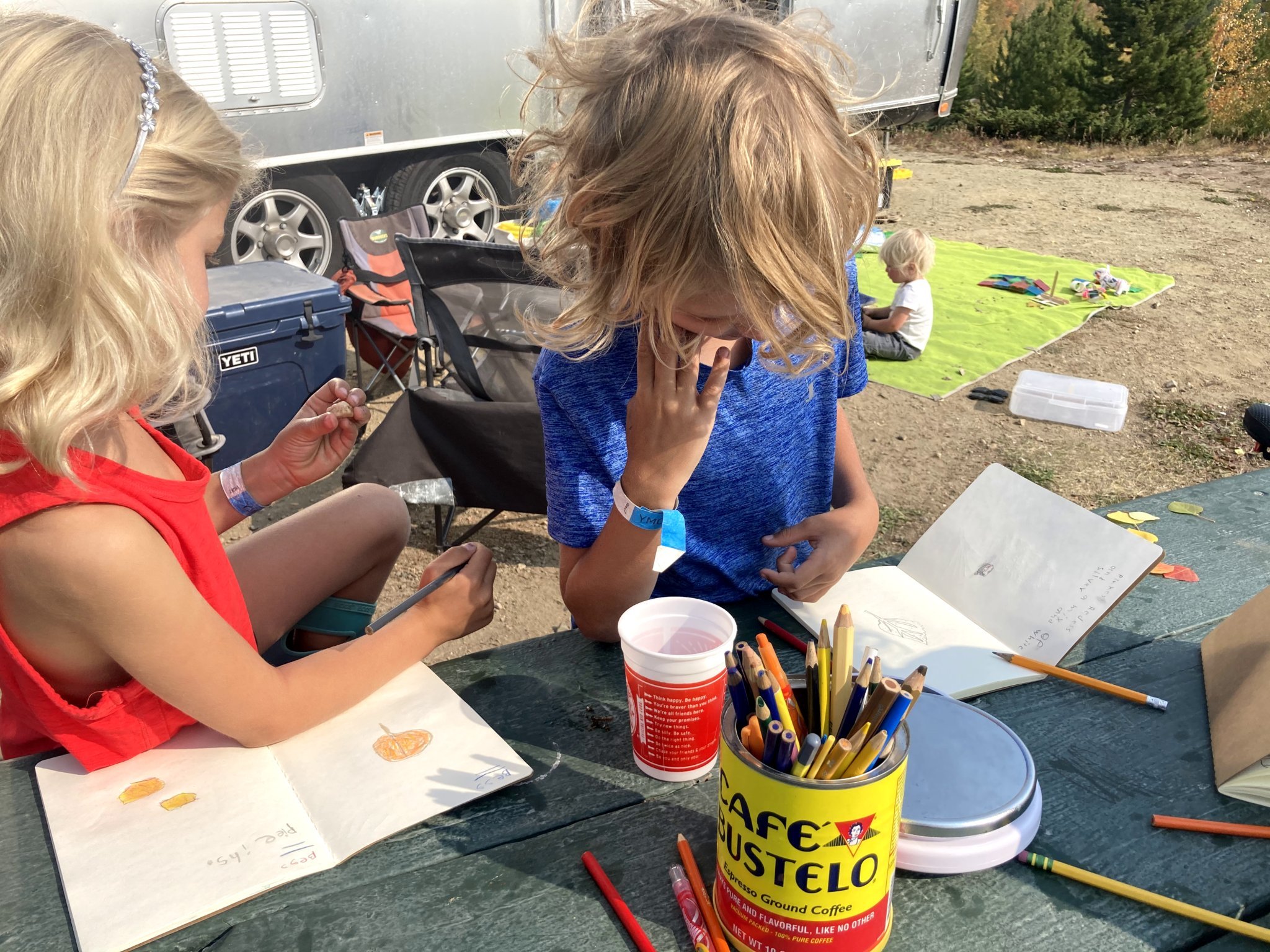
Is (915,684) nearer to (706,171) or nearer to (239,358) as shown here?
(706,171)

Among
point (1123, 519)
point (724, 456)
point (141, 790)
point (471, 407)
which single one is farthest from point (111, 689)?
point (471, 407)

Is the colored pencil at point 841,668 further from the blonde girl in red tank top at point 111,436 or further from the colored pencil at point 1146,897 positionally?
the blonde girl in red tank top at point 111,436

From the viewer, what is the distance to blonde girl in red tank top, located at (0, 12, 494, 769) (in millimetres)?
910

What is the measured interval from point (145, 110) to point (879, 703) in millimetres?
918

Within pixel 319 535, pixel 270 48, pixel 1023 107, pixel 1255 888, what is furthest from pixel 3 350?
pixel 1023 107

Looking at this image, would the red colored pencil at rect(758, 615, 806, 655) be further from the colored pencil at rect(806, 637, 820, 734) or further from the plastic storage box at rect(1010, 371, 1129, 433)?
the plastic storage box at rect(1010, 371, 1129, 433)

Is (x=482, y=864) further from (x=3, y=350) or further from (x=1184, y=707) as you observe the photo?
(x=1184, y=707)

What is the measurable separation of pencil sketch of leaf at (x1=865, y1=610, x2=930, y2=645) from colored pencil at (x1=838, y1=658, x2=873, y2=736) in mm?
518

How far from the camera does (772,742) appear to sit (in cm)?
71

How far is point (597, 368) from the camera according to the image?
4.41 ft

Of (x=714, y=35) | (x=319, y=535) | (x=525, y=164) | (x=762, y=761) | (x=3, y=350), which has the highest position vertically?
(x=714, y=35)

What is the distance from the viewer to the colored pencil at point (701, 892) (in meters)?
0.78

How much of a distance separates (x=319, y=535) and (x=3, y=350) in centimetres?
79

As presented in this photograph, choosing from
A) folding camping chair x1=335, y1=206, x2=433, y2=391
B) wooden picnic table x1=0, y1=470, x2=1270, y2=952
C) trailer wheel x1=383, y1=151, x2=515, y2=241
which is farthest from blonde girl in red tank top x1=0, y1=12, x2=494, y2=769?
trailer wheel x1=383, y1=151, x2=515, y2=241
